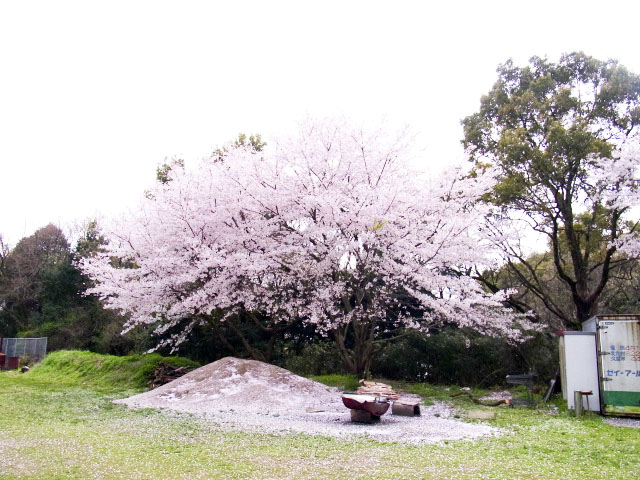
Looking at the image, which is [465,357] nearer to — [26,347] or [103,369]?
[103,369]

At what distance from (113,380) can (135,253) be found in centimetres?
387

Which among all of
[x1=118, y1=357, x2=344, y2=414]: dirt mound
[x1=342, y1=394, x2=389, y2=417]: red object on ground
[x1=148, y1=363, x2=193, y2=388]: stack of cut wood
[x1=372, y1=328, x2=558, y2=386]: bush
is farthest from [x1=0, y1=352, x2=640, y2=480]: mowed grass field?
[x1=148, y1=363, x2=193, y2=388]: stack of cut wood

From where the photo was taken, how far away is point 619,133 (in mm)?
14266

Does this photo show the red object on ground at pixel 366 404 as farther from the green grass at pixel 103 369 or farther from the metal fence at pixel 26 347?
the metal fence at pixel 26 347

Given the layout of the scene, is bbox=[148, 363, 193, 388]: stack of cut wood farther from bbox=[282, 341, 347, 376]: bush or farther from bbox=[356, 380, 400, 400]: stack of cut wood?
bbox=[356, 380, 400, 400]: stack of cut wood

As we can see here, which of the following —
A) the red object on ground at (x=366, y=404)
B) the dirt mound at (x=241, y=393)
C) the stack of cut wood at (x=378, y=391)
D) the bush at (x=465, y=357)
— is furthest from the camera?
the bush at (x=465, y=357)

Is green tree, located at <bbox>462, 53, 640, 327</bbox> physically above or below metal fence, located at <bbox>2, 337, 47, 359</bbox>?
above

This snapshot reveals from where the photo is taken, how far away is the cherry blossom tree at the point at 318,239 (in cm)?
1177

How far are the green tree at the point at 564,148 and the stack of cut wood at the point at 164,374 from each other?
9.66 meters

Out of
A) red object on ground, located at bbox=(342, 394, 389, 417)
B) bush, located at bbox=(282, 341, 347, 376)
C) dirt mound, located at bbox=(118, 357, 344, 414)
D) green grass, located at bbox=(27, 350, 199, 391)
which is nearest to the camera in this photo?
red object on ground, located at bbox=(342, 394, 389, 417)

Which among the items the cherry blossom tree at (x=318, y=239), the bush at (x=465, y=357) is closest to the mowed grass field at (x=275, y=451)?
the cherry blossom tree at (x=318, y=239)

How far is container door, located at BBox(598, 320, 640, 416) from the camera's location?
9.09 meters

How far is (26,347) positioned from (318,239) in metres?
17.7

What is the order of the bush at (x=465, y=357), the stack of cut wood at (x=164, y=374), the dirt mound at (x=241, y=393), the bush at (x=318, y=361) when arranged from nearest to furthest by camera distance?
the dirt mound at (x=241, y=393), the bush at (x=465, y=357), the stack of cut wood at (x=164, y=374), the bush at (x=318, y=361)
